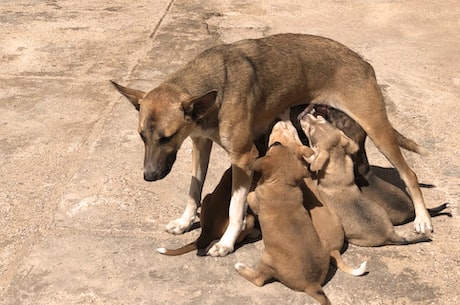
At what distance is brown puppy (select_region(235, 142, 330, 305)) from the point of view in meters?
4.61

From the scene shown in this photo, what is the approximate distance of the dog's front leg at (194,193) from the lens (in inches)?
223

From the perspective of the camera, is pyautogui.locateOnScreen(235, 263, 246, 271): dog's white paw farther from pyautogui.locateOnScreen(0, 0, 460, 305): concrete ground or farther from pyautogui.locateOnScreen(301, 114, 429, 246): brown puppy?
pyautogui.locateOnScreen(301, 114, 429, 246): brown puppy

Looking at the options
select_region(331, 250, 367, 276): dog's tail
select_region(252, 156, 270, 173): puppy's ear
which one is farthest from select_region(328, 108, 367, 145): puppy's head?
select_region(331, 250, 367, 276): dog's tail

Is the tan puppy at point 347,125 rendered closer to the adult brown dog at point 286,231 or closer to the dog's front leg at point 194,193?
the adult brown dog at point 286,231

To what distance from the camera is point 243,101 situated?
517 centimetres

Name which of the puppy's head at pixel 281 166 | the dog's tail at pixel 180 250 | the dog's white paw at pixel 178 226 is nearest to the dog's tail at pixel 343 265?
the puppy's head at pixel 281 166

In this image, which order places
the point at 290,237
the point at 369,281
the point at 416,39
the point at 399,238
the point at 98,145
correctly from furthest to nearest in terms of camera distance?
1. the point at 416,39
2. the point at 98,145
3. the point at 399,238
4. the point at 369,281
5. the point at 290,237

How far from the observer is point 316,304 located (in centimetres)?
473

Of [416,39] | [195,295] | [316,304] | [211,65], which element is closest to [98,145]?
[211,65]

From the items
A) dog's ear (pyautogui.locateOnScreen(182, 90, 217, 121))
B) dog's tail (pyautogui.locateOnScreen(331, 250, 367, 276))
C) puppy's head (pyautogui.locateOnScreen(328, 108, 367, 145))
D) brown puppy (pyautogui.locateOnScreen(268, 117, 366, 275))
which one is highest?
dog's ear (pyautogui.locateOnScreen(182, 90, 217, 121))

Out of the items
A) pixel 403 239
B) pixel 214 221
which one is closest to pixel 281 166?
pixel 214 221

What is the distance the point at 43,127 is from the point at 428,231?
14.8 feet

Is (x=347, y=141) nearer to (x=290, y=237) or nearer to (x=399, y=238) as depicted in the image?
(x=399, y=238)

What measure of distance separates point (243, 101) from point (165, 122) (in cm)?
77
